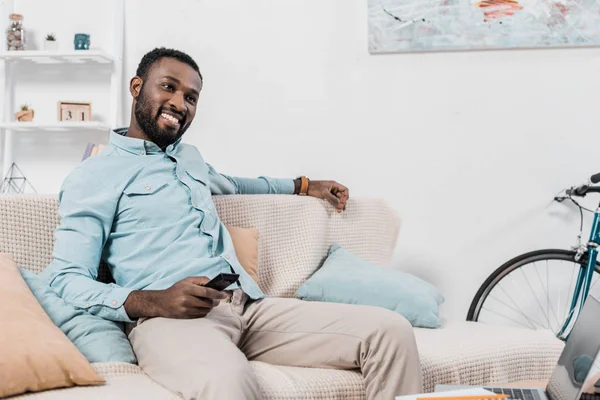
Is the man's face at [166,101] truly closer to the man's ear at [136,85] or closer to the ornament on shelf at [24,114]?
the man's ear at [136,85]

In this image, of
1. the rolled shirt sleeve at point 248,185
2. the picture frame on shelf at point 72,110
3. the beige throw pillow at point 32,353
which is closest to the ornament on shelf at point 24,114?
the picture frame on shelf at point 72,110

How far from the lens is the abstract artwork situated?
9.92 feet

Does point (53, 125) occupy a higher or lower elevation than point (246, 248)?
higher

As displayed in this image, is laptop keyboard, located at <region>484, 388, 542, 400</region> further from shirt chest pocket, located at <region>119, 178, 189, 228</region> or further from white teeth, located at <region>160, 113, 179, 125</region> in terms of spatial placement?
white teeth, located at <region>160, 113, 179, 125</region>

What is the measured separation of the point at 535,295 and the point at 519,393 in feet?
5.95

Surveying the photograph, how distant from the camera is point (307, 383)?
5.59 feet

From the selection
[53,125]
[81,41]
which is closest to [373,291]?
[53,125]

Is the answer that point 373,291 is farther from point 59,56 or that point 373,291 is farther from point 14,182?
point 14,182

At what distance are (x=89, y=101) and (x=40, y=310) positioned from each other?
1.84 meters

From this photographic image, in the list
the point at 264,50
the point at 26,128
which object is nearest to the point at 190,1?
the point at 264,50

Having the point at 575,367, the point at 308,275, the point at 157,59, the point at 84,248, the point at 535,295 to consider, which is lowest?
the point at 535,295

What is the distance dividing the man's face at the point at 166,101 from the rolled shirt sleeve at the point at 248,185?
0.94ft

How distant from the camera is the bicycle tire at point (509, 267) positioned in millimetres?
2939

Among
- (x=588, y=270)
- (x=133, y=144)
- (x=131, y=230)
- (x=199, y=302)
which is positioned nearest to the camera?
(x=199, y=302)
